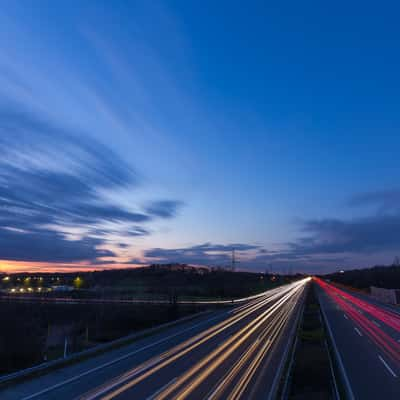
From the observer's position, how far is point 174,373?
15.6 meters

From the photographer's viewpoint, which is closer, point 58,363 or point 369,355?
point 58,363

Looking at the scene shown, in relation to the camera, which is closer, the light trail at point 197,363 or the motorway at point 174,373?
the motorway at point 174,373

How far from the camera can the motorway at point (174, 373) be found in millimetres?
12820

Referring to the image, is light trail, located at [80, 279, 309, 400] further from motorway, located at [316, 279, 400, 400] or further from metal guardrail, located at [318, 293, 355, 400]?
motorway, located at [316, 279, 400, 400]

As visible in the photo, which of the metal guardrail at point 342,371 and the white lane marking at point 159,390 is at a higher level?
the white lane marking at point 159,390

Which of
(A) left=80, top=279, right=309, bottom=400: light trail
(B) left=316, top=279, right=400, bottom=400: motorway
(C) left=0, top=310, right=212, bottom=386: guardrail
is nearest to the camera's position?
(A) left=80, top=279, right=309, bottom=400: light trail

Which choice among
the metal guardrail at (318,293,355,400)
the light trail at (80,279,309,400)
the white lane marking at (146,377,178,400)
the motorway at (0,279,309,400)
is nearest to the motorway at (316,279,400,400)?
the metal guardrail at (318,293,355,400)

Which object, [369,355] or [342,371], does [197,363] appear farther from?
[369,355]

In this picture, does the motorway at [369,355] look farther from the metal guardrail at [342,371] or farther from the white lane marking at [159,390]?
the white lane marking at [159,390]

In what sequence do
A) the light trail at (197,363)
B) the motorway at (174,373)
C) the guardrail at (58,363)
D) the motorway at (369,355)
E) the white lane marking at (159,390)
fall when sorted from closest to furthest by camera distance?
1. the white lane marking at (159,390)
2. the motorway at (174,373)
3. the light trail at (197,363)
4. the motorway at (369,355)
5. the guardrail at (58,363)

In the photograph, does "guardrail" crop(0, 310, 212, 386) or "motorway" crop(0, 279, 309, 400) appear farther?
"guardrail" crop(0, 310, 212, 386)

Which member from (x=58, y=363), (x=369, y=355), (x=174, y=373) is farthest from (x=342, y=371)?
(x=58, y=363)

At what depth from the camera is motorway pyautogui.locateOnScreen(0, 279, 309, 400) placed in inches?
505

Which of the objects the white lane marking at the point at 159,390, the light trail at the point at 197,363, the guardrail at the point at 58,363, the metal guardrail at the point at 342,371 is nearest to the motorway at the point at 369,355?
the metal guardrail at the point at 342,371
